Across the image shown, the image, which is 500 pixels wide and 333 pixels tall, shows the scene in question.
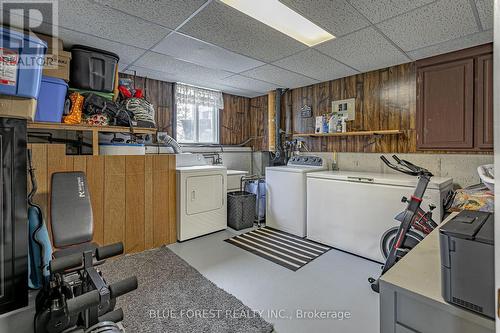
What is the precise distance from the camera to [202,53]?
9.25 feet

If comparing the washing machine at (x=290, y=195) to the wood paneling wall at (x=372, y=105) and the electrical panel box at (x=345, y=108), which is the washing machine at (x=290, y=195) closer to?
the wood paneling wall at (x=372, y=105)

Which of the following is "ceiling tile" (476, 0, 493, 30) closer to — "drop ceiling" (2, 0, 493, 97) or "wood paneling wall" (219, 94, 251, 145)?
"drop ceiling" (2, 0, 493, 97)

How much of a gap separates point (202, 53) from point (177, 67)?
2.06ft

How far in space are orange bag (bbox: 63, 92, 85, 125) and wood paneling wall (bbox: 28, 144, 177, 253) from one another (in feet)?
0.98

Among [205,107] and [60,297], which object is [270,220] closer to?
[205,107]

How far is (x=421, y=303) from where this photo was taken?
82 cm

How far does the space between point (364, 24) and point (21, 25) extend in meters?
3.05

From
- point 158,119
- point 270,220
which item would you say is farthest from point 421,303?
point 158,119

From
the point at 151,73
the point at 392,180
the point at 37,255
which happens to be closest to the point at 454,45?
the point at 392,180

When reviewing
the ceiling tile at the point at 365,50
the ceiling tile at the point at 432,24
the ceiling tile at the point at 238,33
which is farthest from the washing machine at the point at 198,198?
the ceiling tile at the point at 432,24

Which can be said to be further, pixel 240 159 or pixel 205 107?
pixel 240 159

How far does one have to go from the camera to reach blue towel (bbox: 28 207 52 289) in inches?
56.0

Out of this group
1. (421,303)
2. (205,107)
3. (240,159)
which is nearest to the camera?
(421,303)

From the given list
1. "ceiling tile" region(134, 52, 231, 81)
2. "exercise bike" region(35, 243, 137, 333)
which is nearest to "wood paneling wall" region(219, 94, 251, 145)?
"ceiling tile" region(134, 52, 231, 81)
